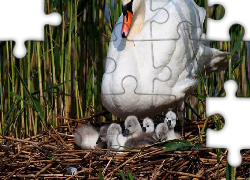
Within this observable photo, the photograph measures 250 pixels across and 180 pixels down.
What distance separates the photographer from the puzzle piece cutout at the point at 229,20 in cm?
388

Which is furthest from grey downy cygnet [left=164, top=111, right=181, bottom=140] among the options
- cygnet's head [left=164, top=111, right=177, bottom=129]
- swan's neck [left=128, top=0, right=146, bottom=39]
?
swan's neck [left=128, top=0, right=146, bottom=39]

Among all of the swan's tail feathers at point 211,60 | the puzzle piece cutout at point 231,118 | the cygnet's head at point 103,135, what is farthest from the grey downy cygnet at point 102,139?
the puzzle piece cutout at point 231,118

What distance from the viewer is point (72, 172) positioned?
4125 mm

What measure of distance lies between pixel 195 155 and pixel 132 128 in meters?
0.58

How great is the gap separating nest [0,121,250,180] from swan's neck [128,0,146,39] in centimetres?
88

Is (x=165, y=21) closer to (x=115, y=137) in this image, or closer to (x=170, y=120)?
(x=170, y=120)

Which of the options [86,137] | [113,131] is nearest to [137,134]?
[113,131]

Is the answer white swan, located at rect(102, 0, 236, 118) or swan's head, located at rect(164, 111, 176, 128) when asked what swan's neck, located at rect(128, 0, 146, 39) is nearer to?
white swan, located at rect(102, 0, 236, 118)

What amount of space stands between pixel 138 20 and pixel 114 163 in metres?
1.12

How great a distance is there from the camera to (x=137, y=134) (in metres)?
4.54

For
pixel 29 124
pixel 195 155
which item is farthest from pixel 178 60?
pixel 29 124

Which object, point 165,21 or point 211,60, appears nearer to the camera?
point 165,21

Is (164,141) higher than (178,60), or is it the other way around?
(178,60)

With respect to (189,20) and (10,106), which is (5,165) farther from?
(189,20)
